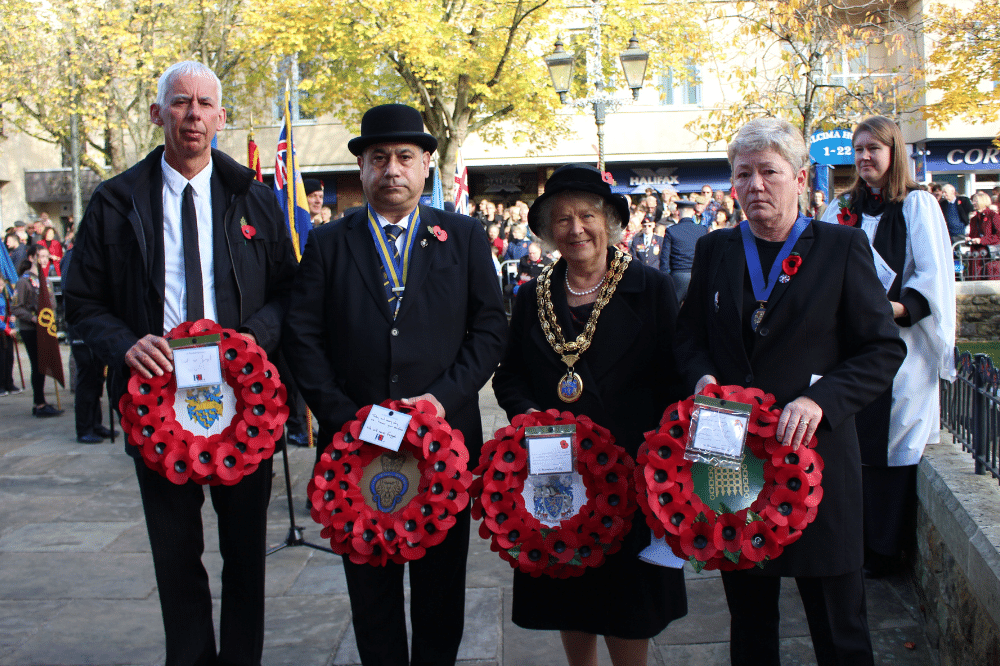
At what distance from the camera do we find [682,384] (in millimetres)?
3016

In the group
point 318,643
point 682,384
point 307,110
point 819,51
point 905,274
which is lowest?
point 318,643

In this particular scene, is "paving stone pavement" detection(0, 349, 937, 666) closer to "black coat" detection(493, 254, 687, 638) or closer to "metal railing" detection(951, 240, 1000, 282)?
"black coat" detection(493, 254, 687, 638)

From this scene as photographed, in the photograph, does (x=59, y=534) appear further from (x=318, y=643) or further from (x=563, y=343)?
(x=563, y=343)

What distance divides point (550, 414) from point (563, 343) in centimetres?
33

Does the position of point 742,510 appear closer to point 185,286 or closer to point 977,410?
point 977,410

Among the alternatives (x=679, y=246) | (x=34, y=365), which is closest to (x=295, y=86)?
(x=679, y=246)

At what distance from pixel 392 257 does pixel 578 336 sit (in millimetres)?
711

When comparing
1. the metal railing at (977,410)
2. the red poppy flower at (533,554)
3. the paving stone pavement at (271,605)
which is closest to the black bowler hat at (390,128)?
the red poppy flower at (533,554)

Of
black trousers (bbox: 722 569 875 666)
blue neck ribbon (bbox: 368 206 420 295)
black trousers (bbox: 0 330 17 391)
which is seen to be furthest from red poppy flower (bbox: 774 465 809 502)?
black trousers (bbox: 0 330 17 391)

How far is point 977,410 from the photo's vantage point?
3629 millimetres

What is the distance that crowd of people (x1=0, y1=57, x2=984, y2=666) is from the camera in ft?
8.83

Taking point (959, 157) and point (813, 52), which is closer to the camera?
point (813, 52)

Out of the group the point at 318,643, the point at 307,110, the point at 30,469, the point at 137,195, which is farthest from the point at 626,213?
the point at 307,110

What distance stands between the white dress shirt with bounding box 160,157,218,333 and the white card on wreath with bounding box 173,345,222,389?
319mm
